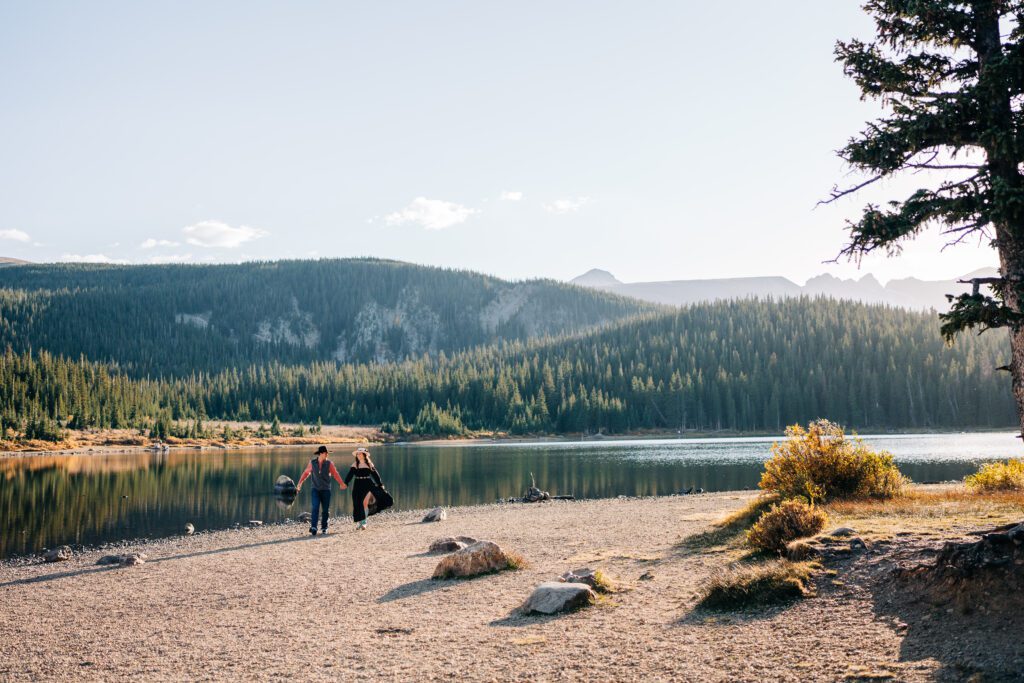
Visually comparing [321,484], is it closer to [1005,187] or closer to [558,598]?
[558,598]

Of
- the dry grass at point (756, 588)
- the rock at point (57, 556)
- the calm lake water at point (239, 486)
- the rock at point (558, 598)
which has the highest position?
the dry grass at point (756, 588)

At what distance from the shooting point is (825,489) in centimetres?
2266

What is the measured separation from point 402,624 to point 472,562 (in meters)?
4.32

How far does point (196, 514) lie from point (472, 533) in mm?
19828

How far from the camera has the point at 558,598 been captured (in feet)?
42.6

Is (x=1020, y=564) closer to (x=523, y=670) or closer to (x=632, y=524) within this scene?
(x=523, y=670)

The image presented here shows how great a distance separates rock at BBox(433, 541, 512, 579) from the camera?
1695 centimetres

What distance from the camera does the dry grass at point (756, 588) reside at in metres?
12.0

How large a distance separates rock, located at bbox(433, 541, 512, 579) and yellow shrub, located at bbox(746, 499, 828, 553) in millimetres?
5876

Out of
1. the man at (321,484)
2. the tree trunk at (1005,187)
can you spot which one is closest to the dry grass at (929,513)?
the tree trunk at (1005,187)

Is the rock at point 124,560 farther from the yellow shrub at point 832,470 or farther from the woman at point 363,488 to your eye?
the yellow shrub at point 832,470

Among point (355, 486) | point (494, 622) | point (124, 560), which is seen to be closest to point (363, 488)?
point (355, 486)

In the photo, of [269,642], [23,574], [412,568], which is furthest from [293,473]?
[269,642]

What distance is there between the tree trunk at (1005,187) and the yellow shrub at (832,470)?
11.2 metres
